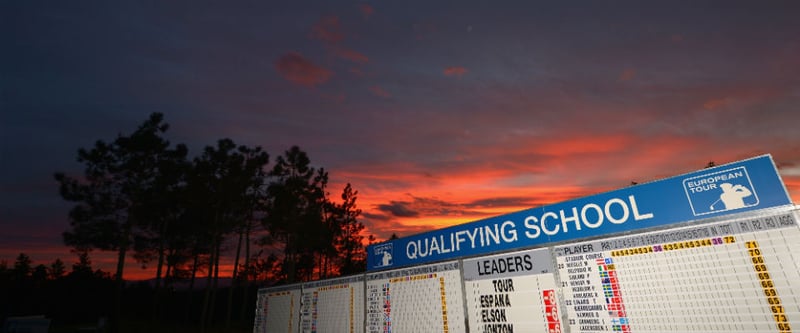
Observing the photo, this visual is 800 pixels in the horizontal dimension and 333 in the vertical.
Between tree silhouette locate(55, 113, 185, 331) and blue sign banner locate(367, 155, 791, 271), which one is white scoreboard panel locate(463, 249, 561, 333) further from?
tree silhouette locate(55, 113, 185, 331)

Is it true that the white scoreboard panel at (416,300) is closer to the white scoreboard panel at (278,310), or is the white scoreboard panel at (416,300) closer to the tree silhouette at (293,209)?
the white scoreboard panel at (278,310)

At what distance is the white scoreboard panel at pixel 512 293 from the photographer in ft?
17.0

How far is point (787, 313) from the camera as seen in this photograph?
352cm

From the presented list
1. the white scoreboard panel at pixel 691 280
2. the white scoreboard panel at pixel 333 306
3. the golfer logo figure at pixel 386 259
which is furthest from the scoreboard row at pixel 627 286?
the golfer logo figure at pixel 386 259

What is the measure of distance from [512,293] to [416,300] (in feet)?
6.81

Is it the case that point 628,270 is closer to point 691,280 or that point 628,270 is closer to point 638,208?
point 691,280

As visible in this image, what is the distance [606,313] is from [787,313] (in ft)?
5.36

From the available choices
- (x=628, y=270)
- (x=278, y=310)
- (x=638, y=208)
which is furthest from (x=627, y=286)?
(x=278, y=310)

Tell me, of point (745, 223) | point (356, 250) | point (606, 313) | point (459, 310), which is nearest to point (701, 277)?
point (745, 223)

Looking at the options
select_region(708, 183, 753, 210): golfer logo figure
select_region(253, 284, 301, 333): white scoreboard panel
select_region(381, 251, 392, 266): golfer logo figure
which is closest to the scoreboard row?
→ select_region(708, 183, 753, 210): golfer logo figure

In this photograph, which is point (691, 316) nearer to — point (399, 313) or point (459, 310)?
point (459, 310)

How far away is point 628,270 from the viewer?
15.0 feet

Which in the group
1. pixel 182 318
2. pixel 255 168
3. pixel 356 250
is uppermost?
pixel 255 168

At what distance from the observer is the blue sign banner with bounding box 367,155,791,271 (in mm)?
4500
